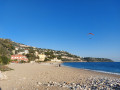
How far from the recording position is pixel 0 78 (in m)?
9.28

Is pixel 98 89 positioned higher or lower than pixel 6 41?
lower

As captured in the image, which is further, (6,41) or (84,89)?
(6,41)

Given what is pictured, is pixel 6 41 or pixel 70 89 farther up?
pixel 6 41

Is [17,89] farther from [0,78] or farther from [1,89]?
[0,78]

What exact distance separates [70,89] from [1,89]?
4.19 metres

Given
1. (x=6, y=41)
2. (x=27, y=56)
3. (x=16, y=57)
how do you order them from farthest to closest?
1. (x=27, y=56)
2. (x=16, y=57)
3. (x=6, y=41)

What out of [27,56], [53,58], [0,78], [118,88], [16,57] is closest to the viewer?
[118,88]

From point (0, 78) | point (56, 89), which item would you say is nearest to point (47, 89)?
point (56, 89)

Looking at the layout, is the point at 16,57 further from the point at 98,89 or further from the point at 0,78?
the point at 98,89

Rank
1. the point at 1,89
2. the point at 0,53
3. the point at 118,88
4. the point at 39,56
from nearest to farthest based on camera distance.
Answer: the point at 118,88, the point at 1,89, the point at 0,53, the point at 39,56

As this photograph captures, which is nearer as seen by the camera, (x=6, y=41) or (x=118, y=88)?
(x=118, y=88)

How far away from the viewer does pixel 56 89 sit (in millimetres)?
6395

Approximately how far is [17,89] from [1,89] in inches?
37.6

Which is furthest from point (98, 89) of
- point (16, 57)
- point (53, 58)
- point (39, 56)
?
point (53, 58)
